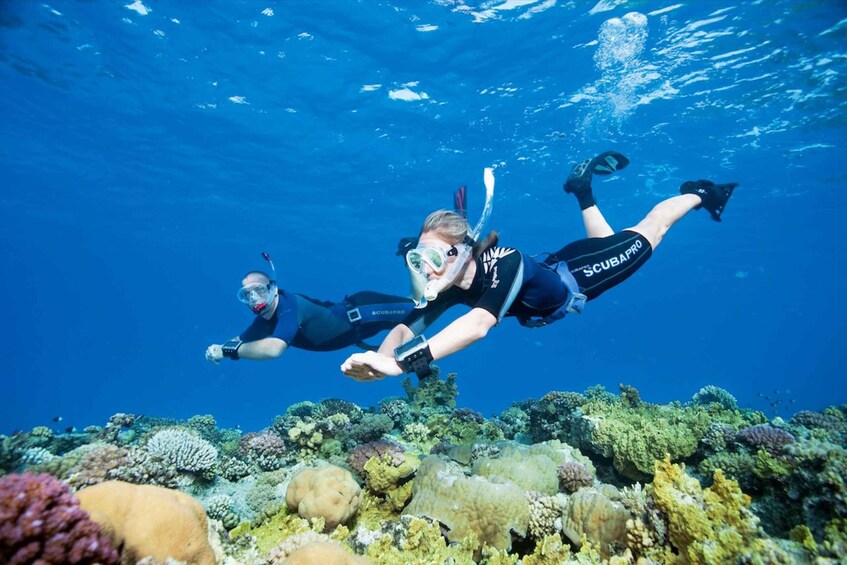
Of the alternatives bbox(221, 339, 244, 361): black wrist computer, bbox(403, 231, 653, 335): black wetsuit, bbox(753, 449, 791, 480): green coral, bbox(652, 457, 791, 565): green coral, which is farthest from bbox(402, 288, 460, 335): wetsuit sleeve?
bbox(753, 449, 791, 480): green coral

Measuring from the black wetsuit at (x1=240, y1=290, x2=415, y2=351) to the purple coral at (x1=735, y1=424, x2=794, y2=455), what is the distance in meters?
5.99

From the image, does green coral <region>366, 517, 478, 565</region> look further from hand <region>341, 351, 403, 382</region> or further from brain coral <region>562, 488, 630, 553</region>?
hand <region>341, 351, 403, 382</region>

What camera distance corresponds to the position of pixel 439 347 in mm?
3557

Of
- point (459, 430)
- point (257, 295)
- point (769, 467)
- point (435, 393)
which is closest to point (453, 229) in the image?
point (769, 467)

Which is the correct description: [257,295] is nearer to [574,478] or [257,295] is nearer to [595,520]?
[574,478]

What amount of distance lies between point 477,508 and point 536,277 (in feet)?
8.74

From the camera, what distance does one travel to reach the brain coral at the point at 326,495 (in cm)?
396

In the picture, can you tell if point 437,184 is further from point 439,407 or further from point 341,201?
point 439,407

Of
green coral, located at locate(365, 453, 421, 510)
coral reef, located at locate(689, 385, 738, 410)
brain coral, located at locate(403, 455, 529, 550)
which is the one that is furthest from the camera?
coral reef, located at locate(689, 385, 738, 410)

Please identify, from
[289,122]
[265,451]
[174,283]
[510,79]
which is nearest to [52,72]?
[289,122]

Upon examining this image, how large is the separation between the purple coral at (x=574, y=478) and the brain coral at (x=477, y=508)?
0.93 m

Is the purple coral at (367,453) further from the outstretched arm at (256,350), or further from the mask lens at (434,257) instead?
the outstretched arm at (256,350)

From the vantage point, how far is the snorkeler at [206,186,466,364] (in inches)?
301

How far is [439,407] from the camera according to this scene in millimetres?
8750
